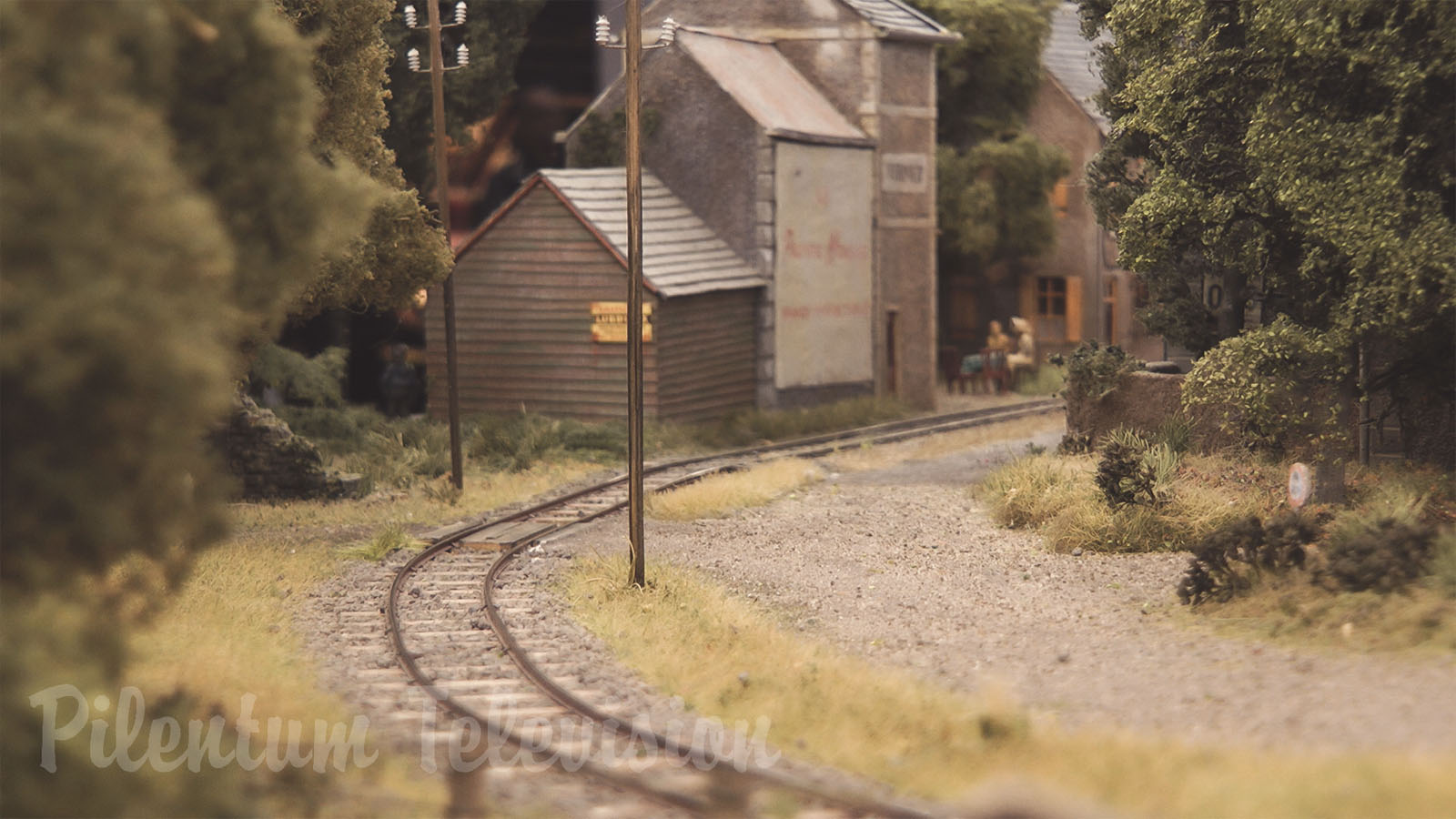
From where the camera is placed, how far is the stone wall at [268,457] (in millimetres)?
20344

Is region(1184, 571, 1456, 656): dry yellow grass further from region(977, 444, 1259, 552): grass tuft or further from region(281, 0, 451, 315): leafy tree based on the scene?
region(281, 0, 451, 315): leafy tree

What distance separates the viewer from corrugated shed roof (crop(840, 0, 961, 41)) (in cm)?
3094

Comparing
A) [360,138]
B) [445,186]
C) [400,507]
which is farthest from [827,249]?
[360,138]

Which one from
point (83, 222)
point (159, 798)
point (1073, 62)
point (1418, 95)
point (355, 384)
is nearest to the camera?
point (83, 222)

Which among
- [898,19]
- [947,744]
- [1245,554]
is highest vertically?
[898,19]

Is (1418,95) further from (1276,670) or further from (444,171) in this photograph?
(444,171)

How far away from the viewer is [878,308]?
32125mm

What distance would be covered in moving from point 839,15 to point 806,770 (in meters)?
24.7

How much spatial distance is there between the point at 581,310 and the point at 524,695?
1629 cm

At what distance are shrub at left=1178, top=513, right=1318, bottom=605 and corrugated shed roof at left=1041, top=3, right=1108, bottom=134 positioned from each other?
2552 centimetres

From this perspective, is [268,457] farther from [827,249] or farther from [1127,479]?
[827,249]

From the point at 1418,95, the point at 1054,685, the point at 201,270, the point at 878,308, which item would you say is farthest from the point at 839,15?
the point at 201,270

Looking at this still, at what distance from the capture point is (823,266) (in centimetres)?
3038

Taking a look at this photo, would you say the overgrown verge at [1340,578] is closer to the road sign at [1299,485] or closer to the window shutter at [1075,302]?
the road sign at [1299,485]
